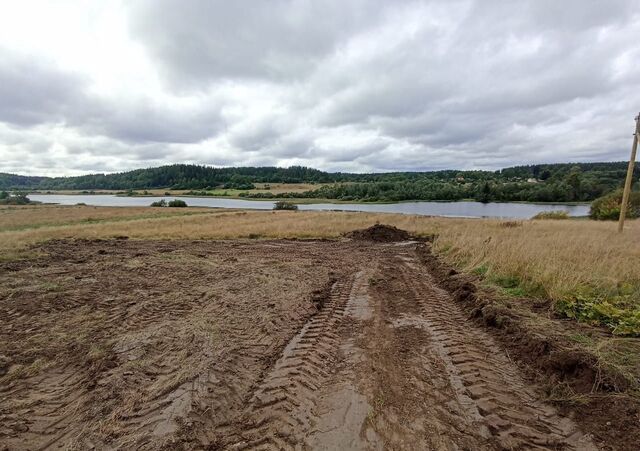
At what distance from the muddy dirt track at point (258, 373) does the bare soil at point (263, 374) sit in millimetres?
20

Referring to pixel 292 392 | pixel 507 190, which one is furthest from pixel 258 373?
pixel 507 190

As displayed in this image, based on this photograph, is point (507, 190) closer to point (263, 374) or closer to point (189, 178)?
point (263, 374)

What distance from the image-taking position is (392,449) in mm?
2898

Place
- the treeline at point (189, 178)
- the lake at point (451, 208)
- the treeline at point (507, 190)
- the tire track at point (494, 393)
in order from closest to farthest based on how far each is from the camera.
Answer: the tire track at point (494, 393) → the lake at point (451, 208) → the treeline at point (507, 190) → the treeline at point (189, 178)

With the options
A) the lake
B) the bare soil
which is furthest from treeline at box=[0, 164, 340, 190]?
the bare soil

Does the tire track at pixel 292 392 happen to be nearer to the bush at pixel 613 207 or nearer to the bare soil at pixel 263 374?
the bare soil at pixel 263 374

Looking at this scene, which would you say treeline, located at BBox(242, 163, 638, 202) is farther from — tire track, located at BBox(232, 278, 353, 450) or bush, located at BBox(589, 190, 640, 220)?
tire track, located at BBox(232, 278, 353, 450)

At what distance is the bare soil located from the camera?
3.12m

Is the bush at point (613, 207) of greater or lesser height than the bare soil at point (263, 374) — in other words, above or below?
below

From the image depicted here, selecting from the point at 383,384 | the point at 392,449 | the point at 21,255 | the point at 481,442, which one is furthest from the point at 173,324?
the point at 21,255

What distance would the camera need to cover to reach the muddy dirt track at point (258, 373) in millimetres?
3125

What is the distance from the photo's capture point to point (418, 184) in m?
120

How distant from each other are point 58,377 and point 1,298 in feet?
16.9

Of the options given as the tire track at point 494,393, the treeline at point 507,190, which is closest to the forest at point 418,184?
the treeline at point 507,190
